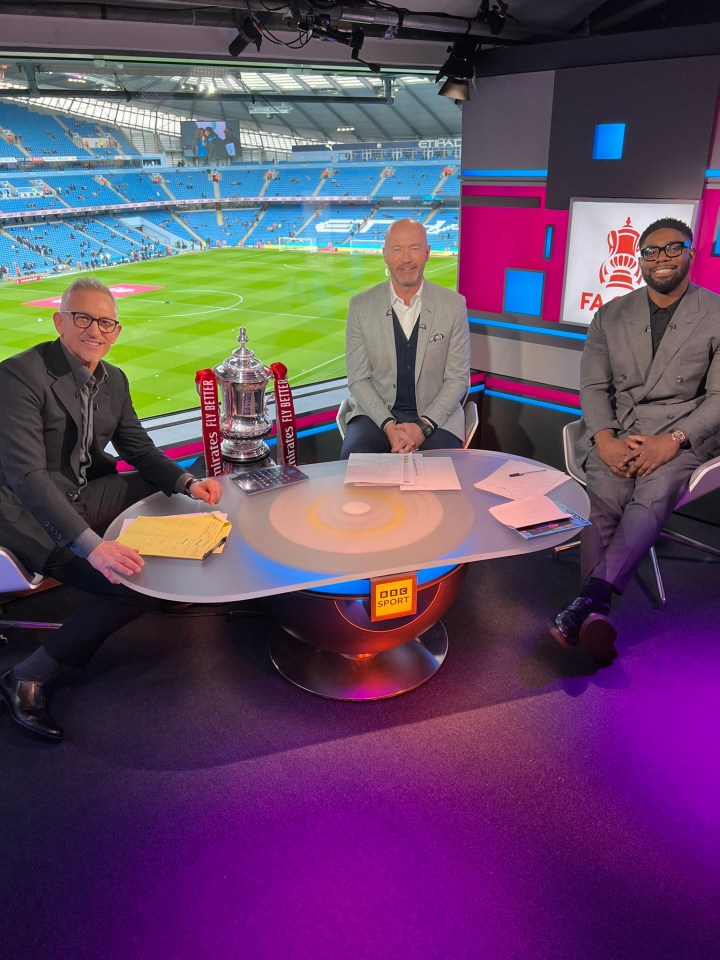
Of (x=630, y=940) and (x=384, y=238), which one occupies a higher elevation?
(x=384, y=238)

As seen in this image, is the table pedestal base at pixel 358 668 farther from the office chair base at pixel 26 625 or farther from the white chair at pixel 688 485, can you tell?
the white chair at pixel 688 485

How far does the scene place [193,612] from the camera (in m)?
3.27

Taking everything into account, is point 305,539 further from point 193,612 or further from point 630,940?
point 630,940

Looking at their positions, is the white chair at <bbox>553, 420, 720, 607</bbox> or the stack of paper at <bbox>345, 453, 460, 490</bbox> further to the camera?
the white chair at <bbox>553, 420, 720, 607</bbox>

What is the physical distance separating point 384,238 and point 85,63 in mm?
1823

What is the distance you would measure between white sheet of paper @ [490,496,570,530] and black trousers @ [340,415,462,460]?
1.08 metres

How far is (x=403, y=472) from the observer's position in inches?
110

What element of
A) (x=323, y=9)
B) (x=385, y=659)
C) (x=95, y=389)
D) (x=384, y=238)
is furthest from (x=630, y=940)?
(x=323, y=9)

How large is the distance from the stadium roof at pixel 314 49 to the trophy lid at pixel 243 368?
4.98ft

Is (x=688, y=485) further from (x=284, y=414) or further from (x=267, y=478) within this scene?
(x=284, y=414)

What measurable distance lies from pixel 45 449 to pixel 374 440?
166 centimetres

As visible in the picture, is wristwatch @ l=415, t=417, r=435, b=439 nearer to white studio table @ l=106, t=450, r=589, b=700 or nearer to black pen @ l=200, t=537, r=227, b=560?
white studio table @ l=106, t=450, r=589, b=700

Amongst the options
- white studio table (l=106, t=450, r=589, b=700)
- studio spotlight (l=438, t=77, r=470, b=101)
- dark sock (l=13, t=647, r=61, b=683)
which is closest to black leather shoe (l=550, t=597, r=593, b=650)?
white studio table (l=106, t=450, r=589, b=700)

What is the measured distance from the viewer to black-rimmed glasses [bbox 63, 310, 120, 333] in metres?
2.47
